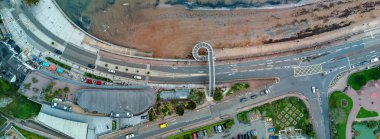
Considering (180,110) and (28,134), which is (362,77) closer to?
(180,110)

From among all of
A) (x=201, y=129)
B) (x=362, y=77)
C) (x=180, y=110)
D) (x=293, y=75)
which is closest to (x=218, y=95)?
(x=201, y=129)

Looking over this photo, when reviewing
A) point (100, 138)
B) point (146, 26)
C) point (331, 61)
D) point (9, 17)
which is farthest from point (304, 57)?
point (9, 17)

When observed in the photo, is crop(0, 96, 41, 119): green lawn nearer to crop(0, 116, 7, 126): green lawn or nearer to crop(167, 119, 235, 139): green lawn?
crop(0, 116, 7, 126): green lawn

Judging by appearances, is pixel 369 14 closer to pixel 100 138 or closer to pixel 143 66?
pixel 143 66

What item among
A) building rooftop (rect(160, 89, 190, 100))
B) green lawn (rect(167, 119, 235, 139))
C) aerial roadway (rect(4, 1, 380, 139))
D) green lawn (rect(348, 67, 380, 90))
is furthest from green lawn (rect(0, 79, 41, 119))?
green lawn (rect(348, 67, 380, 90))

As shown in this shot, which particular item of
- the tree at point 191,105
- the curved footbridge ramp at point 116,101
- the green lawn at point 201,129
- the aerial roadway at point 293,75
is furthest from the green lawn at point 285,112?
the curved footbridge ramp at point 116,101

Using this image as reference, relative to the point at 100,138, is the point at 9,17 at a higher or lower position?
higher

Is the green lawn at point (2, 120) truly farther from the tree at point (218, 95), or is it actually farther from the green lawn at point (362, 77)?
the green lawn at point (362, 77)

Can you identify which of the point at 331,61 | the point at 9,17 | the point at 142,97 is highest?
the point at 9,17
